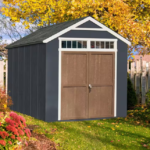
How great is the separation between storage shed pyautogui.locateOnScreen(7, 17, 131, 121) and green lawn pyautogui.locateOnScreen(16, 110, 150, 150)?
45cm

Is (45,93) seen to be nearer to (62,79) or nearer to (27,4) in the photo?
(62,79)

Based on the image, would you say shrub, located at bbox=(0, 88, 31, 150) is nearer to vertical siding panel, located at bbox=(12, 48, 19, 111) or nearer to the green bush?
vertical siding panel, located at bbox=(12, 48, 19, 111)

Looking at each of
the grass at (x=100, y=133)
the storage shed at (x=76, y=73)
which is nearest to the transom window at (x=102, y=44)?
the storage shed at (x=76, y=73)

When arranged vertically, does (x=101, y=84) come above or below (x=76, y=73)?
below

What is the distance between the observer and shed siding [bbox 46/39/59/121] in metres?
10.0

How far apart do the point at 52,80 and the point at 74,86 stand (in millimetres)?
781

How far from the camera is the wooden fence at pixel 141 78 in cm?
1430

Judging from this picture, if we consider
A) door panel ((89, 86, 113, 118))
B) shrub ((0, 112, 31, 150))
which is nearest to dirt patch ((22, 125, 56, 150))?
shrub ((0, 112, 31, 150))

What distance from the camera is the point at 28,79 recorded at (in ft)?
36.9

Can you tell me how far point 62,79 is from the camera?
10.3 metres

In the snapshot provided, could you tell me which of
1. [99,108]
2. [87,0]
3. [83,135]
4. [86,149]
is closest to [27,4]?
[87,0]

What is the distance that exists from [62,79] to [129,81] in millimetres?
4398

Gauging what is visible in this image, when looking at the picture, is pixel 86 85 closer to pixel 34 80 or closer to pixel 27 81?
pixel 34 80

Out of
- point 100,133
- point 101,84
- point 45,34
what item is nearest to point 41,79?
point 45,34
